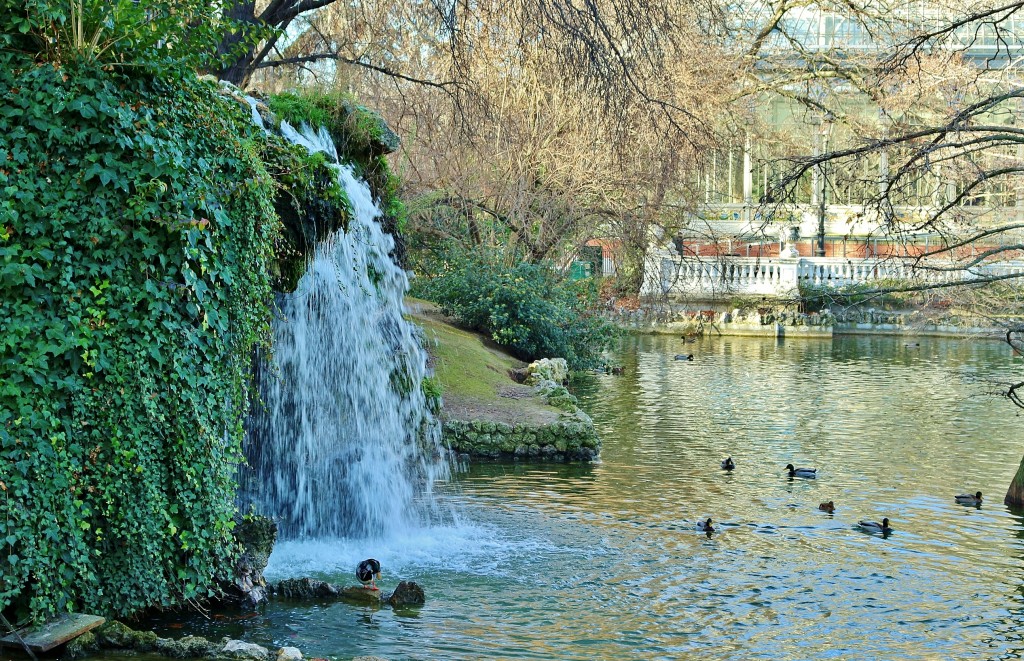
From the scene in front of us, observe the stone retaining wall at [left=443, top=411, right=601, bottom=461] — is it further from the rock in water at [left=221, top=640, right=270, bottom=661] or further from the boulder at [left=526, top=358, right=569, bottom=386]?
the rock in water at [left=221, top=640, right=270, bottom=661]

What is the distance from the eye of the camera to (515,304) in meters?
22.8

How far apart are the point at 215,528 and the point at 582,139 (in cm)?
1691

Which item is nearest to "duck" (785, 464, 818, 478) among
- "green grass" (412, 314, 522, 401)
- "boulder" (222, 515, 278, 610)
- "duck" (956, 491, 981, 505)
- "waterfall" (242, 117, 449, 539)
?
"duck" (956, 491, 981, 505)

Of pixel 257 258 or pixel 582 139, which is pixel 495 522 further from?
pixel 582 139

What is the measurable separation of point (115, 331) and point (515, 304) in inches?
630

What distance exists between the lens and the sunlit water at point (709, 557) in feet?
26.7

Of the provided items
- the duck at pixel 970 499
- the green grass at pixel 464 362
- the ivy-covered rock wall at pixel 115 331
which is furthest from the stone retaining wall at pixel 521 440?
→ the ivy-covered rock wall at pixel 115 331

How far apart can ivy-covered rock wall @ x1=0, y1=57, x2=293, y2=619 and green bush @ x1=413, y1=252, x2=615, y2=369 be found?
1478cm

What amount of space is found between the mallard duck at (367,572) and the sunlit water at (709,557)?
1.16 feet

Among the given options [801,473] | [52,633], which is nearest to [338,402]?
[52,633]

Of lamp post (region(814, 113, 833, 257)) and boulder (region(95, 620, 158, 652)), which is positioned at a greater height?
lamp post (region(814, 113, 833, 257))

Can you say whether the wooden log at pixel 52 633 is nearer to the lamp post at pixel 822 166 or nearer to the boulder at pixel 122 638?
A: the boulder at pixel 122 638

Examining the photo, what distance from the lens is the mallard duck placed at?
8938 millimetres

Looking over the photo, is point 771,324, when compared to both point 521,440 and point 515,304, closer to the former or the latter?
point 515,304
